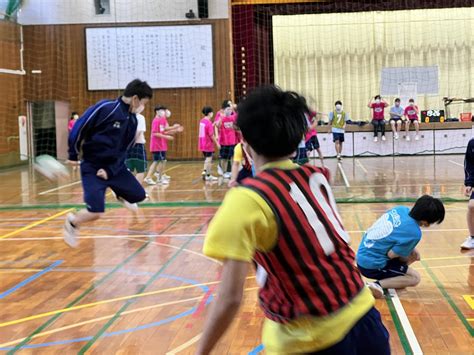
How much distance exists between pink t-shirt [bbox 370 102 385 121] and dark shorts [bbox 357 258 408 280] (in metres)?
16.4

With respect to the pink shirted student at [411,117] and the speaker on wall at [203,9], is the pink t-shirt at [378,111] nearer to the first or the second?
the pink shirted student at [411,117]

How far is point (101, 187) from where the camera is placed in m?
6.23

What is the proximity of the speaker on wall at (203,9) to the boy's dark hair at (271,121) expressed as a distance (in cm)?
1967

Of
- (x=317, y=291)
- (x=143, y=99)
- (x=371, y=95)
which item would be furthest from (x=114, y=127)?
(x=371, y=95)

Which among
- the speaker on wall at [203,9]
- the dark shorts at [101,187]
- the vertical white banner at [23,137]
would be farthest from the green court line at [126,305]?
the vertical white banner at [23,137]

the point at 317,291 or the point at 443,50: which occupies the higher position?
the point at 443,50

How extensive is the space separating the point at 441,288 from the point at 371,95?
62.3 ft

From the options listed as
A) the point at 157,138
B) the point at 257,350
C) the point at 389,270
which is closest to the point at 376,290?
the point at 389,270

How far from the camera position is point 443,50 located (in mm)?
23328

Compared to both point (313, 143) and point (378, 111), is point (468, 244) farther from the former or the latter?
point (378, 111)

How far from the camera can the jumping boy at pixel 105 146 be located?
238 inches

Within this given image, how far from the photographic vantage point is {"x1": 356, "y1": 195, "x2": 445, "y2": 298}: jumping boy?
4840 millimetres

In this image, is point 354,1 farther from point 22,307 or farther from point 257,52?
point 22,307

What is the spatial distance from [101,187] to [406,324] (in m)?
3.10
